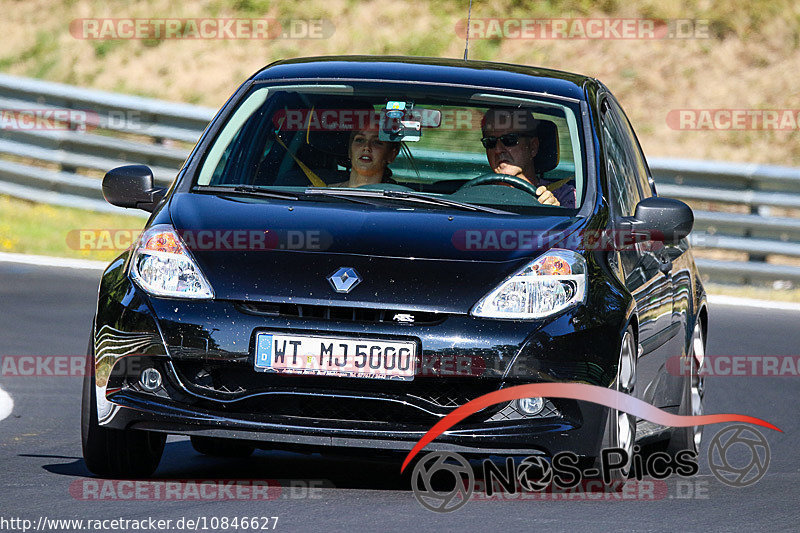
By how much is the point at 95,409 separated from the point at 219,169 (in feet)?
4.19

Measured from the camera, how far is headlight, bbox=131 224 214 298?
5.75 meters

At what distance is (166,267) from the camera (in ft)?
19.1

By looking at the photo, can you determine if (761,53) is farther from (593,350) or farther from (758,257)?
(593,350)

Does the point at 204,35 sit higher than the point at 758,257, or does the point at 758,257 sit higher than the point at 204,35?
the point at 204,35

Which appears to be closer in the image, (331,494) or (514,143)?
(331,494)

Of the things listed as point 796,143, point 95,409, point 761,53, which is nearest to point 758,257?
point 796,143

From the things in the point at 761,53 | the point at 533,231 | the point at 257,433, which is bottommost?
the point at 257,433

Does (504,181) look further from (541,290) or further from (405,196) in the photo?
(541,290)

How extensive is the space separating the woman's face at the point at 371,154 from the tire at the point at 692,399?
1.55 meters

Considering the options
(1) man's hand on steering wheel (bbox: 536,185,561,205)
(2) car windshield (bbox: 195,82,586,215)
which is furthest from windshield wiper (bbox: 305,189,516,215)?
(1) man's hand on steering wheel (bbox: 536,185,561,205)

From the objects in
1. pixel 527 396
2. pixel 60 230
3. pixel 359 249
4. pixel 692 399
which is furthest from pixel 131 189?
pixel 60 230

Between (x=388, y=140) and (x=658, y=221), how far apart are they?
1198mm

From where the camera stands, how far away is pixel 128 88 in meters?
23.4

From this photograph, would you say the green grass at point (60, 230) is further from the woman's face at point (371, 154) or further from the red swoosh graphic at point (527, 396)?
the red swoosh graphic at point (527, 396)
